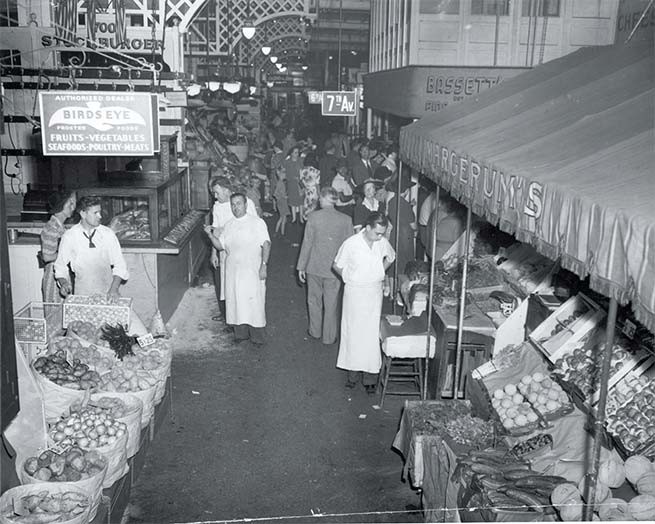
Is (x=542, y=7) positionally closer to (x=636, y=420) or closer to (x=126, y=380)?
(x=636, y=420)

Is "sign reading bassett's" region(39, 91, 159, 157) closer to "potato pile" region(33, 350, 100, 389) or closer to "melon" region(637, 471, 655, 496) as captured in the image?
"potato pile" region(33, 350, 100, 389)

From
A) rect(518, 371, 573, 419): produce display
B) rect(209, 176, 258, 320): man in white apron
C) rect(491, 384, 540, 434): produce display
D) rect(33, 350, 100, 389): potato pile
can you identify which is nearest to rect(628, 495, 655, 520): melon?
rect(491, 384, 540, 434): produce display

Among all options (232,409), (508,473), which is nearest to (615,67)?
(508,473)

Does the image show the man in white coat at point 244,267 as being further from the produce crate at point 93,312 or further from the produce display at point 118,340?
the produce display at point 118,340

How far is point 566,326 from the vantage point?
7.02 m

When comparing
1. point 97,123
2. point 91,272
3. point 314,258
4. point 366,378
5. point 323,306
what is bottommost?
point 366,378

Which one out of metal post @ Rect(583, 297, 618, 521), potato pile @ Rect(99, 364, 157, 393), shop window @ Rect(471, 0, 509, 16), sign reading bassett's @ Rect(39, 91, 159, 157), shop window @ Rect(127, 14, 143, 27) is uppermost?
shop window @ Rect(471, 0, 509, 16)

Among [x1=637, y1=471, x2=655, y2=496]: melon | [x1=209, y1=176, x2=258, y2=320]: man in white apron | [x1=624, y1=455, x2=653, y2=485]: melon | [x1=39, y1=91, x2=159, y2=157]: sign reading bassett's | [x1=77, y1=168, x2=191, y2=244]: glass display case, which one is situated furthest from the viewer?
[x1=209, y1=176, x2=258, y2=320]: man in white apron

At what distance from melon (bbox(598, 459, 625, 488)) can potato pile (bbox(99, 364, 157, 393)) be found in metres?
4.03

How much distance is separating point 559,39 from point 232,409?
35.9ft

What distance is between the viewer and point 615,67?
6914 mm

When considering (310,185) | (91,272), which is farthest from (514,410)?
(310,185)

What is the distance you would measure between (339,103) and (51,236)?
11121 millimetres

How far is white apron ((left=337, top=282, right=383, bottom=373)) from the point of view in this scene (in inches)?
328
